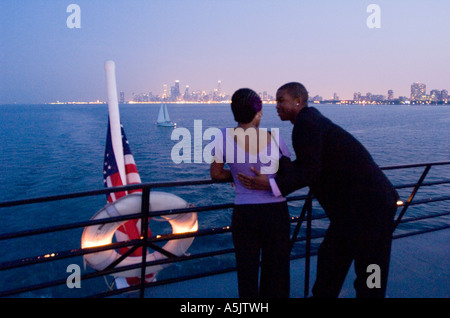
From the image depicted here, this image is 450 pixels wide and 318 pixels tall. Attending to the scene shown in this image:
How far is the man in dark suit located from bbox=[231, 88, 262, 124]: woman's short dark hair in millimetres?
230

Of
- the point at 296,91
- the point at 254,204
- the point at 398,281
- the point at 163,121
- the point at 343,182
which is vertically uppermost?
the point at 163,121

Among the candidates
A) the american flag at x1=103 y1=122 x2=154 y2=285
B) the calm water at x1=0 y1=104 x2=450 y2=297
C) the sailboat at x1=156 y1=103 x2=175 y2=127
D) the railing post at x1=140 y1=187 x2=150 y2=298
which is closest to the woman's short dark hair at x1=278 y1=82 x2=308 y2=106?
the railing post at x1=140 y1=187 x2=150 y2=298

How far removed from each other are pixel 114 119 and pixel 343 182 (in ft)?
14.0

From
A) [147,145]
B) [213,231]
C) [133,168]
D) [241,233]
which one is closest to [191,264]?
[133,168]

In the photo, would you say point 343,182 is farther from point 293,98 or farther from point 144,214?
point 144,214

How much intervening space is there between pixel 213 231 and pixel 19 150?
144ft

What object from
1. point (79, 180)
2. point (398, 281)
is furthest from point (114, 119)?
point (79, 180)

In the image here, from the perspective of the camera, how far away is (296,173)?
1.66 metres

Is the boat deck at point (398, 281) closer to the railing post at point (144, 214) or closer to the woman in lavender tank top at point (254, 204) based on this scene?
the railing post at point (144, 214)

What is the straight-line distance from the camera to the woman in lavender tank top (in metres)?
1.72

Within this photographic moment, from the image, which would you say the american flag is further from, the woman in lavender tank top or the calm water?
the calm water

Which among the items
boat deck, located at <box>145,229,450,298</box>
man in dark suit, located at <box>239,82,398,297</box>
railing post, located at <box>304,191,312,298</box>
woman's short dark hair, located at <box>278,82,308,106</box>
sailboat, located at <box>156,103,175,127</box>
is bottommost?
boat deck, located at <box>145,229,450,298</box>

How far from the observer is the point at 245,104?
5.50 ft
